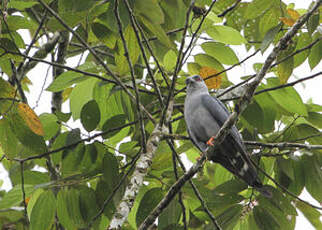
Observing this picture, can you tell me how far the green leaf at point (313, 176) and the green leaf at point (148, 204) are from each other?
1.13 meters

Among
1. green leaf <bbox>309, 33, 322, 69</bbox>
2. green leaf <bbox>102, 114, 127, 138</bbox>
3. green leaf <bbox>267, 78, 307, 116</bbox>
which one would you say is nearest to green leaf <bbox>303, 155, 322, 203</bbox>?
green leaf <bbox>267, 78, 307, 116</bbox>

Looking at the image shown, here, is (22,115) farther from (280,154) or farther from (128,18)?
(280,154)

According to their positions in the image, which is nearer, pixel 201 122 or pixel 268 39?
pixel 268 39

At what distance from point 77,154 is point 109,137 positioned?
266mm

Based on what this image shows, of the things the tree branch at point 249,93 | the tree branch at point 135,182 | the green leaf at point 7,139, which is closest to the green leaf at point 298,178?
the tree branch at point 249,93

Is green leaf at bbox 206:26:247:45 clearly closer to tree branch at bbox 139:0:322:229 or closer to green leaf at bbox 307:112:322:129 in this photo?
tree branch at bbox 139:0:322:229

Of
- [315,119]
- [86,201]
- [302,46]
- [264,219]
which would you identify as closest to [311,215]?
[264,219]

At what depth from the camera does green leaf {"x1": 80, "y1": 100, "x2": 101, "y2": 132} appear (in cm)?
283

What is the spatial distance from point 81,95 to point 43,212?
100cm

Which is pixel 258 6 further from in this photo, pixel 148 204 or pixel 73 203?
pixel 73 203

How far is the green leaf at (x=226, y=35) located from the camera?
288 cm

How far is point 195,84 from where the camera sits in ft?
12.5

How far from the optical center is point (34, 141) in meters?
2.72

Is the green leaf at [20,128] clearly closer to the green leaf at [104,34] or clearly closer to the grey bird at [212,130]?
the green leaf at [104,34]
